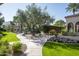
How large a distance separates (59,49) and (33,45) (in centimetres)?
35

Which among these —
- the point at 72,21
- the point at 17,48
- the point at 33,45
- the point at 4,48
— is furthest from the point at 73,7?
the point at 4,48

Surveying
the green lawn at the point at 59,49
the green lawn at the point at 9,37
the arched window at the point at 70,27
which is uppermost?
the arched window at the point at 70,27

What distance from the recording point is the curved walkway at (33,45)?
8.81 feet

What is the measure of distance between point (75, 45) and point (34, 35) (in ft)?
1.83

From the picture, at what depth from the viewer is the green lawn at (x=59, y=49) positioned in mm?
2672

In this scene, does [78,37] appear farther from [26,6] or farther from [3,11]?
[3,11]

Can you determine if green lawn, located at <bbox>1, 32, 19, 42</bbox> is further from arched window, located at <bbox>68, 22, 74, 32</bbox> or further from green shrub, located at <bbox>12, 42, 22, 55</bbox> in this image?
arched window, located at <bbox>68, 22, 74, 32</bbox>

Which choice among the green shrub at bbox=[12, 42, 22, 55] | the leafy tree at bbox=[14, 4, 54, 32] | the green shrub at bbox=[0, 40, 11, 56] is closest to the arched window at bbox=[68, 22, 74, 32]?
the leafy tree at bbox=[14, 4, 54, 32]

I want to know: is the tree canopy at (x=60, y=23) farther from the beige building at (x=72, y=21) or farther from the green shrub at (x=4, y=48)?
the green shrub at (x=4, y=48)

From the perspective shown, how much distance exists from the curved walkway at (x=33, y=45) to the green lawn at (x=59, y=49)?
0.19ft

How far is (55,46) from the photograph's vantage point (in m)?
2.72

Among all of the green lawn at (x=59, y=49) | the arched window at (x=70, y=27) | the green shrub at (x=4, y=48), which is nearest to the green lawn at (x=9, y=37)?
the green shrub at (x=4, y=48)

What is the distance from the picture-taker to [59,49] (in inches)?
106

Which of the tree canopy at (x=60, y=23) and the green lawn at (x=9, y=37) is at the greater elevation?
the tree canopy at (x=60, y=23)
